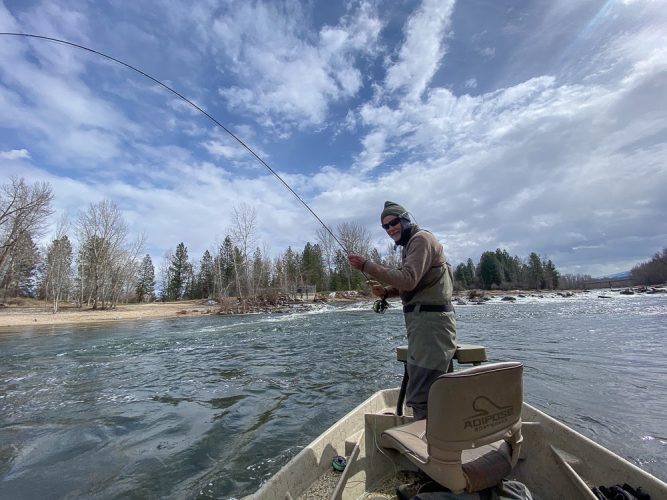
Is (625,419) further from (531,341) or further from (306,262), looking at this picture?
(306,262)

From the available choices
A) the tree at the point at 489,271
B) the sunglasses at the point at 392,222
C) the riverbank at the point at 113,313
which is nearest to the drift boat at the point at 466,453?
the sunglasses at the point at 392,222

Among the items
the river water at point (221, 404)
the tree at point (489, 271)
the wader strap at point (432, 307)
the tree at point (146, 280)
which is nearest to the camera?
the wader strap at point (432, 307)

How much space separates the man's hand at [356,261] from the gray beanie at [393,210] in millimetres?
475

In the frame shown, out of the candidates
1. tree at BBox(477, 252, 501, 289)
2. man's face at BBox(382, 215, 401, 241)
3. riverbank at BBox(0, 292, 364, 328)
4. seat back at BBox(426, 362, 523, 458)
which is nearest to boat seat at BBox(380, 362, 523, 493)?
seat back at BBox(426, 362, 523, 458)

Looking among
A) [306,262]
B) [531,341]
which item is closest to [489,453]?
[531,341]

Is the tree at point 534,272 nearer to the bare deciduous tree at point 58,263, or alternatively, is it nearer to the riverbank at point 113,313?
the riverbank at point 113,313

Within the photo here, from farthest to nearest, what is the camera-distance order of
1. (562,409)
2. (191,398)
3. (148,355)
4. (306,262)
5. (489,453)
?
(306,262), (148,355), (191,398), (562,409), (489,453)

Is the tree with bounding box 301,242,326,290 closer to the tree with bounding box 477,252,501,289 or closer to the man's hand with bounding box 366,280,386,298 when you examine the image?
the tree with bounding box 477,252,501,289

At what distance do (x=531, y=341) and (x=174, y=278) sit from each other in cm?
8292

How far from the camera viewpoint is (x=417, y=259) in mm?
3012

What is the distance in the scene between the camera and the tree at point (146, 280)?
263ft

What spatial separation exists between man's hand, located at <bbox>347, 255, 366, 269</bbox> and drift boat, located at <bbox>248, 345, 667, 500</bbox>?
42.4 inches

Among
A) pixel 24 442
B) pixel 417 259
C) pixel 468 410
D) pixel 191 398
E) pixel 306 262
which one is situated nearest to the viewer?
pixel 468 410

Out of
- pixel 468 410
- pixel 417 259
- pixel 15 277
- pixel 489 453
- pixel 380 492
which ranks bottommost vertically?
pixel 380 492
